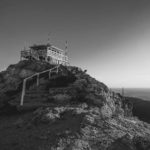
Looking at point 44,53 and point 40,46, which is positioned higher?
point 40,46

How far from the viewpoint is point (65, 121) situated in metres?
12.7

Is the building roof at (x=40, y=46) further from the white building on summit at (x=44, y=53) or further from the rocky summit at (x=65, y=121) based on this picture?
the rocky summit at (x=65, y=121)

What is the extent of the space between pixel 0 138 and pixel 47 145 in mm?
4365

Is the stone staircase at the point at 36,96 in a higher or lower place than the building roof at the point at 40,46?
lower

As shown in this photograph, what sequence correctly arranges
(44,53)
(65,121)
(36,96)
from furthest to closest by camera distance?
(44,53), (36,96), (65,121)


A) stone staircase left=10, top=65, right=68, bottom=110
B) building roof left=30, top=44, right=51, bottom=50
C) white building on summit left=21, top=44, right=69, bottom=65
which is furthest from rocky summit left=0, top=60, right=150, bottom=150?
building roof left=30, top=44, right=51, bottom=50

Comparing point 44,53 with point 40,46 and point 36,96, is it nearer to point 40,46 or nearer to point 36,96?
point 40,46

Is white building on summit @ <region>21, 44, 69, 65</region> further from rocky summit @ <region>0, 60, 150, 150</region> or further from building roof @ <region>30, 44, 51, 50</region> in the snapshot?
rocky summit @ <region>0, 60, 150, 150</region>

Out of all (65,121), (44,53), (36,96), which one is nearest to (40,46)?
(44,53)

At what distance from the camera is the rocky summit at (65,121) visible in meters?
9.91

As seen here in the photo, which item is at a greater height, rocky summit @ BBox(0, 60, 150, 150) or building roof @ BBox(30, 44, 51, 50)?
building roof @ BBox(30, 44, 51, 50)

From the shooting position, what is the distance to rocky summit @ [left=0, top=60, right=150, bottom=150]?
32.5 ft

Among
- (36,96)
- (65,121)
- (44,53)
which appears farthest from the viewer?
(44,53)

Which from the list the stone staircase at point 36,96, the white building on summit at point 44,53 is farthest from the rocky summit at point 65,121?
the white building on summit at point 44,53
